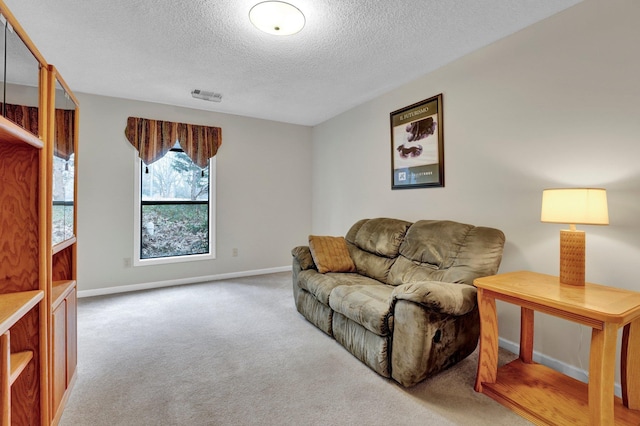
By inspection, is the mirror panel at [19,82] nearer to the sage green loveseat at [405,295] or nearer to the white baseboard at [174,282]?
the sage green loveseat at [405,295]

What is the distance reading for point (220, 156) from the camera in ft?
14.8

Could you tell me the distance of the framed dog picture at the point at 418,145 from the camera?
2.96 meters

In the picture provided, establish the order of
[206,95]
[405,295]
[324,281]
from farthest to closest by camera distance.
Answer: [206,95] < [324,281] < [405,295]

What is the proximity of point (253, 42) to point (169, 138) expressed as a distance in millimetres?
2214

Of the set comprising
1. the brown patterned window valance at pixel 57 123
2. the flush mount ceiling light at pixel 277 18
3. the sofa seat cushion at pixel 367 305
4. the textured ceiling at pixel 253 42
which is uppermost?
the textured ceiling at pixel 253 42

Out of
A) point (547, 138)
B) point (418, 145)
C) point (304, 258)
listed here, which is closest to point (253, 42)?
point (418, 145)

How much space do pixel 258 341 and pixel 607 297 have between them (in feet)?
7.59

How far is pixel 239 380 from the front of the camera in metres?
2.00

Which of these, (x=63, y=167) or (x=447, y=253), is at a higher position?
(x=63, y=167)

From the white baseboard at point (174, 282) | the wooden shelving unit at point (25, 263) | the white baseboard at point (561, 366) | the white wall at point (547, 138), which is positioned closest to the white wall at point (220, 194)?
the white baseboard at point (174, 282)

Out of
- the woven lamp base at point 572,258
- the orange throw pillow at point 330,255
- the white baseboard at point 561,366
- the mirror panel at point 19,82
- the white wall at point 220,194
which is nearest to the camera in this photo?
the mirror panel at point 19,82

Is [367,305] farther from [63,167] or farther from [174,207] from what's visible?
[174,207]

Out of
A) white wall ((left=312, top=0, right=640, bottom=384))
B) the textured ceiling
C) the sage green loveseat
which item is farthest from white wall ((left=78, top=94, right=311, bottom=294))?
white wall ((left=312, top=0, right=640, bottom=384))

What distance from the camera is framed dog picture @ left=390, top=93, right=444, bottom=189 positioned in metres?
2.96
